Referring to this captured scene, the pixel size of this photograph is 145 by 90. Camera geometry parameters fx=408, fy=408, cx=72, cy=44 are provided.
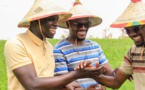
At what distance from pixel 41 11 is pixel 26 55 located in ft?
1.50

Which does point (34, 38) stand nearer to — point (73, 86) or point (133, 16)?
point (73, 86)

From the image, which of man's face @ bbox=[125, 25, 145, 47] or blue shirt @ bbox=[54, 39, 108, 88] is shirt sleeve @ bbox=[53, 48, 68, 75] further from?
man's face @ bbox=[125, 25, 145, 47]

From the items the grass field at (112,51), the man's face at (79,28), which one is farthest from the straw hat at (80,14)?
the grass field at (112,51)

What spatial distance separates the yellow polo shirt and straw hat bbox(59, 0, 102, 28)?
792 millimetres

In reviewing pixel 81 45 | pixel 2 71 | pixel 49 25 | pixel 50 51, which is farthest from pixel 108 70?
pixel 2 71

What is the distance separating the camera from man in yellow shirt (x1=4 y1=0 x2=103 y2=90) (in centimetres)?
350

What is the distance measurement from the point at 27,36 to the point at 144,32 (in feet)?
3.46

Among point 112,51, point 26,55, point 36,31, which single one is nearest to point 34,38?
point 36,31

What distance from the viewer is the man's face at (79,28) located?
14.7 feet

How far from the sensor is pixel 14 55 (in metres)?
3.50

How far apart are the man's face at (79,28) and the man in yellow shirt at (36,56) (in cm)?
58

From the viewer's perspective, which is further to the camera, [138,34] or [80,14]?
[80,14]

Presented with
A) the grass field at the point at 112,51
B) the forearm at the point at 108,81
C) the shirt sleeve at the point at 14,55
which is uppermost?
the shirt sleeve at the point at 14,55

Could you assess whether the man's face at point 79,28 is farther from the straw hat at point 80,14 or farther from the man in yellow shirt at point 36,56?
the man in yellow shirt at point 36,56
